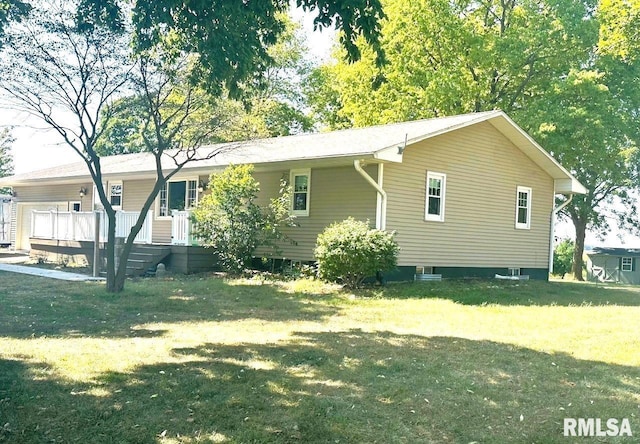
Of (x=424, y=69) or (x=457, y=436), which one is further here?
(x=424, y=69)

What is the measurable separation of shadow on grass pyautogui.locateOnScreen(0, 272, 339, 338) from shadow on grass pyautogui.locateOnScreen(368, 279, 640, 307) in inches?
93.3

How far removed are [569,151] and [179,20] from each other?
1901 cm

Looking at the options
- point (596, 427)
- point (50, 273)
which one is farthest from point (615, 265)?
point (596, 427)

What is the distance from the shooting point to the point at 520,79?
85.1 ft

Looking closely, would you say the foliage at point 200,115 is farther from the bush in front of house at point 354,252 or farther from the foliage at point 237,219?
A: the bush in front of house at point 354,252

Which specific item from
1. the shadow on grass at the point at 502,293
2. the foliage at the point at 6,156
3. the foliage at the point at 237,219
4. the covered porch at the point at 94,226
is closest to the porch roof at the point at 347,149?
the foliage at the point at 237,219

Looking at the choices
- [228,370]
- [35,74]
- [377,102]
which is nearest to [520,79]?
[377,102]

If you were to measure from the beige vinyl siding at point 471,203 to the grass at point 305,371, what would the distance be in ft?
14.9

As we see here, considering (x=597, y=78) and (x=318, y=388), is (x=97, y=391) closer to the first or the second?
(x=318, y=388)

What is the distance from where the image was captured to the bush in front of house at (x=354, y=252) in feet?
42.2

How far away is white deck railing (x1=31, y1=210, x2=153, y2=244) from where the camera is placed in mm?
18156

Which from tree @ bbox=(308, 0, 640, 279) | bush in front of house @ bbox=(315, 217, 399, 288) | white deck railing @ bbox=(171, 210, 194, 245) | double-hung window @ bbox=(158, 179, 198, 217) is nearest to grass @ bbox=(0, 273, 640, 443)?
bush in front of house @ bbox=(315, 217, 399, 288)

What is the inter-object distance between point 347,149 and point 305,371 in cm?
916

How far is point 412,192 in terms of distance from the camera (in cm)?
1522
